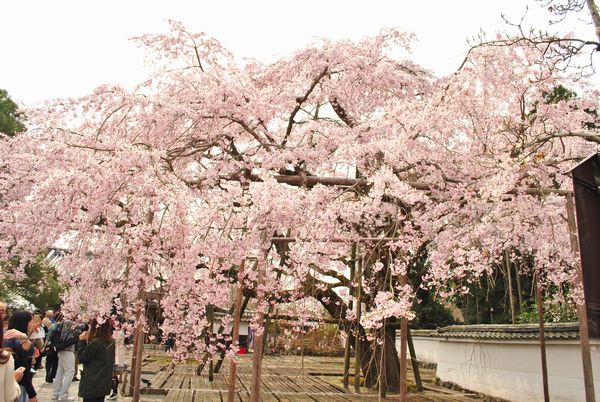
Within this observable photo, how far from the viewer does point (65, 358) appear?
7.98 metres

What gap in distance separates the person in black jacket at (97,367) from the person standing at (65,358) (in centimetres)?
295

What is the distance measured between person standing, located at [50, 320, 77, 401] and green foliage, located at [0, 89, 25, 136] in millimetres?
10855

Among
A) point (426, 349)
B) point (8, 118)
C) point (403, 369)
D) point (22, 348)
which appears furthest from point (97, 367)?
point (426, 349)

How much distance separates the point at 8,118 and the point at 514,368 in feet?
54.7

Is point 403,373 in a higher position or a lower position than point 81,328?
lower

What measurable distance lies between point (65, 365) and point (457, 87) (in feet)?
23.5

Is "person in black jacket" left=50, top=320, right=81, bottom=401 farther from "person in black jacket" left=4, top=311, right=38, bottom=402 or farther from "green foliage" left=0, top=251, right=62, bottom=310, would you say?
"green foliage" left=0, top=251, right=62, bottom=310

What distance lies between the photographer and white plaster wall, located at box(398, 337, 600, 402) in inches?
320

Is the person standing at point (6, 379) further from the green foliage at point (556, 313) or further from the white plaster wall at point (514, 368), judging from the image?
the green foliage at point (556, 313)

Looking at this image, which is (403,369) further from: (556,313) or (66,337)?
(556,313)

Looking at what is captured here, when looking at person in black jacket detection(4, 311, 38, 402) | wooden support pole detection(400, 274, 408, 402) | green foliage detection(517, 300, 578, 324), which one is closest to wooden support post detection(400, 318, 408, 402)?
wooden support pole detection(400, 274, 408, 402)

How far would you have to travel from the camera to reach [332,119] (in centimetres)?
938

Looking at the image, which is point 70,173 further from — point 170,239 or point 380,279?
point 380,279

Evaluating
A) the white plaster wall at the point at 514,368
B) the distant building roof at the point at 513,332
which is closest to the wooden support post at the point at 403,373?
the white plaster wall at the point at 514,368
